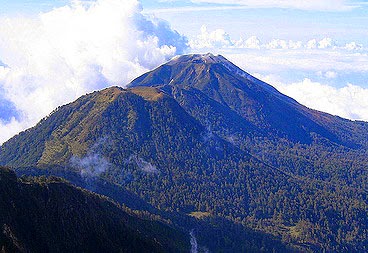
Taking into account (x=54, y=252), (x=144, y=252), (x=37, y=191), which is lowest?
(x=144, y=252)

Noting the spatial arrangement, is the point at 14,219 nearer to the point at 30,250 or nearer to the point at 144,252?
the point at 30,250

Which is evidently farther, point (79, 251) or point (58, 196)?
point (58, 196)

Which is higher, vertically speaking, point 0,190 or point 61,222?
point 0,190

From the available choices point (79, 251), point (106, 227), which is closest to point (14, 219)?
point (79, 251)

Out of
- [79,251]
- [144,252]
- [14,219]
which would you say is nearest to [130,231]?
[144,252]

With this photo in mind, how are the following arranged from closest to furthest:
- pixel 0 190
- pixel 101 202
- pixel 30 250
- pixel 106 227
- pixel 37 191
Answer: pixel 30 250, pixel 0 190, pixel 37 191, pixel 106 227, pixel 101 202

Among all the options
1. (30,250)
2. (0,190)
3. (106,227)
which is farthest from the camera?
(106,227)
